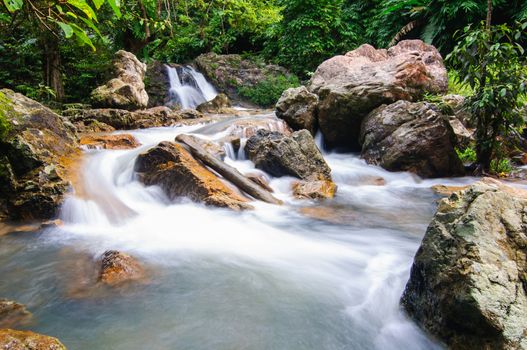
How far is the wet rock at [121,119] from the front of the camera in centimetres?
902

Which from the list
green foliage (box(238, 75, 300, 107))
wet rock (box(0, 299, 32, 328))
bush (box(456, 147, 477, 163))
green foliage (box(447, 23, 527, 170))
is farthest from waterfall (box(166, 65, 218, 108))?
wet rock (box(0, 299, 32, 328))

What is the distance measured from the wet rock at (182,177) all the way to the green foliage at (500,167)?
513 cm

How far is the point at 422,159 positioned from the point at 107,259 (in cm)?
603

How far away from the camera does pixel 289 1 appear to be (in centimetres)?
1593

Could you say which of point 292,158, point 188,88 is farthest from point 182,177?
point 188,88

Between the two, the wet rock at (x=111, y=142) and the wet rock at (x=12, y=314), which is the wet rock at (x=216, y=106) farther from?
the wet rock at (x=12, y=314)

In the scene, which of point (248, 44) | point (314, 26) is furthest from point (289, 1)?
point (248, 44)

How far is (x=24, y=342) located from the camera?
1666 mm

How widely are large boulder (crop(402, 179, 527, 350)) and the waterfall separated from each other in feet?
42.0

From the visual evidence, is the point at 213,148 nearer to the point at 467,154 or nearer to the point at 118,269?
the point at 118,269

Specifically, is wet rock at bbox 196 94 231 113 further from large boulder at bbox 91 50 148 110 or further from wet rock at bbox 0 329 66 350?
wet rock at bbox 0 329 66 350

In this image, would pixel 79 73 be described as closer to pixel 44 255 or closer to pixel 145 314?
pixel 44 255

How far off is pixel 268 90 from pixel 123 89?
694cm

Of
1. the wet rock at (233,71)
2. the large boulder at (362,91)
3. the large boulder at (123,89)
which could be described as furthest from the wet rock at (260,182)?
the wet rock at (233,71)
